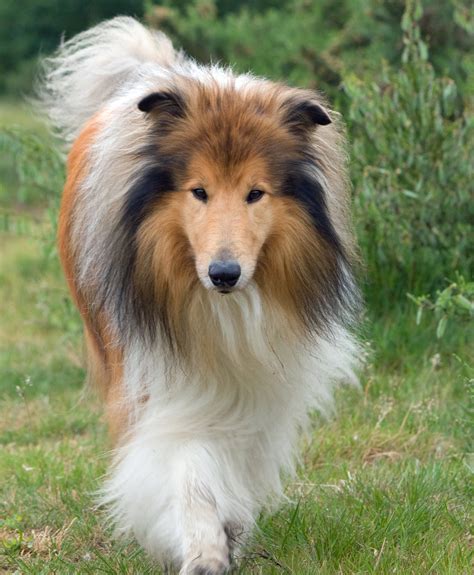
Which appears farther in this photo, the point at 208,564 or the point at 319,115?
the point at 319,115

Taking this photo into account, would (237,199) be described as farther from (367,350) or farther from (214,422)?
(367,350)

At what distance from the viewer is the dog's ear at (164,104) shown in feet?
13.6

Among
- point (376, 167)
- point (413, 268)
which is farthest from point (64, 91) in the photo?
point (413, 268)

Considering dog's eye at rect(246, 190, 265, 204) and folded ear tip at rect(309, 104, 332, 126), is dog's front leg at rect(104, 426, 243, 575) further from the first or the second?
folded ear tip at rect(309, 104, 332, 126)

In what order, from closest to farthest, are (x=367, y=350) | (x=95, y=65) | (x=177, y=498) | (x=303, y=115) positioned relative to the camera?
1. (x=177, y=498)
2. (x=303, y=115)
3. (x=367, y=350)
4. (x=95, y=65)

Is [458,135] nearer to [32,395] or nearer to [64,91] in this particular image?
[64,91]

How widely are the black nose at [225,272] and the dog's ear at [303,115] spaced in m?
0.72

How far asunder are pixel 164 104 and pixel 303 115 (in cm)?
53

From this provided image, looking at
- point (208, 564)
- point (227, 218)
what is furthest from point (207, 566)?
point (227, 218)

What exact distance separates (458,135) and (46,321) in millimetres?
3744

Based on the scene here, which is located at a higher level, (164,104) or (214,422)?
(164,104)

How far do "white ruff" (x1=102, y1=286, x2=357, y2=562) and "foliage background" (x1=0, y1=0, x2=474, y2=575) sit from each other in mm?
271

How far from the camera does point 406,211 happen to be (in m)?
6.84

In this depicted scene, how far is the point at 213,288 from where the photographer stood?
388 centimetres
